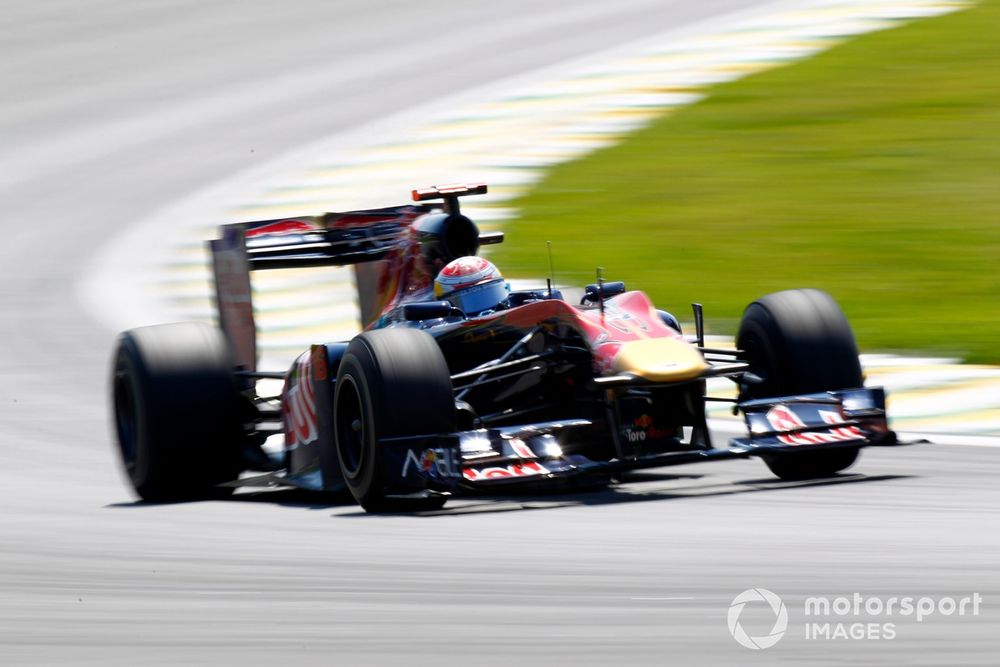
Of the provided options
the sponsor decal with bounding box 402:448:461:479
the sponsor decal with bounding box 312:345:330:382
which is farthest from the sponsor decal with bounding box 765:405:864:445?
the sponsor decal with bounding box 312:345:330:382

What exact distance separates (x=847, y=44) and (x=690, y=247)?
7.63m

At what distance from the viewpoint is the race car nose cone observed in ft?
25.2

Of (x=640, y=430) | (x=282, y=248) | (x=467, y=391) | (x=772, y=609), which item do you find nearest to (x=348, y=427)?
(x=467, y=391)

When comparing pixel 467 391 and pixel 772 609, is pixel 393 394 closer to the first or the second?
pixel 467 391

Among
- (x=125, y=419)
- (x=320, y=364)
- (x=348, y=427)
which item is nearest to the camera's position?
(x=348, y=427)

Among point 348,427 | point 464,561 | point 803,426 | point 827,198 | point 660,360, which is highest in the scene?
point 827,198

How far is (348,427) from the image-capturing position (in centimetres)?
823

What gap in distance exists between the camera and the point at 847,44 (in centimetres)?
2194

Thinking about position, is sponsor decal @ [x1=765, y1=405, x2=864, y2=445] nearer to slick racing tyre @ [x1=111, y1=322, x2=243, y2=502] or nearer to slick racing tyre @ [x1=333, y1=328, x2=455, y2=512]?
slick racing tyre @ [x1=333, y1=328, x2=455, y2=512]

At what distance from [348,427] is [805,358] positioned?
7.15 ft

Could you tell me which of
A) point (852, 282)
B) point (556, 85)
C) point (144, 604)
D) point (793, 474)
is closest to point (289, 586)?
point (144, 604)

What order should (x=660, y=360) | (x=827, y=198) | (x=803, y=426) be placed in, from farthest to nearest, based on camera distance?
(x=827, y=198), (x=803, y=426), (x=660, y=360)

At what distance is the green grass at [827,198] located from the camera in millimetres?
13289

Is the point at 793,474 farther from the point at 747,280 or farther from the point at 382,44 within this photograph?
the point at 382,44
